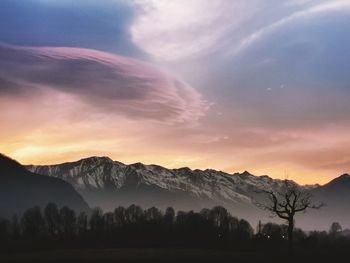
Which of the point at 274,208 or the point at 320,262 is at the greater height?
the point at 274,208

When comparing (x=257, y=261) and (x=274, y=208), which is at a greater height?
(x=274, y=208)

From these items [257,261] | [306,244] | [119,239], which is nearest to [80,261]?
[257,261]

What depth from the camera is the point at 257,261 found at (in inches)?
3275

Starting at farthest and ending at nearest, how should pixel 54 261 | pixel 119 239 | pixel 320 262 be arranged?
pixel 119 239 → pixel 54 261 → pixel 320 262

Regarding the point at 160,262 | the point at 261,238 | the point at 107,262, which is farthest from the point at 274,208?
the point at 261,238

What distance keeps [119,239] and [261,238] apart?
51085 mm

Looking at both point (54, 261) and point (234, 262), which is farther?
A: point (54, 261)

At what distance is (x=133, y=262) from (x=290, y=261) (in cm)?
2373

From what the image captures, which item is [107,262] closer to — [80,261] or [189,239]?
[80,261]

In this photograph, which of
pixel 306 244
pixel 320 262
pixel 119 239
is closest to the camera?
pixel 320 262

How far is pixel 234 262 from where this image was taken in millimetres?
81875

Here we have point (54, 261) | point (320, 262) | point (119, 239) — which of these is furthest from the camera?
point (119, 239)

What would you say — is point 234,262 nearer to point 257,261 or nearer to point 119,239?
point 257,261

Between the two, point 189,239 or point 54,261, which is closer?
point 54,261
